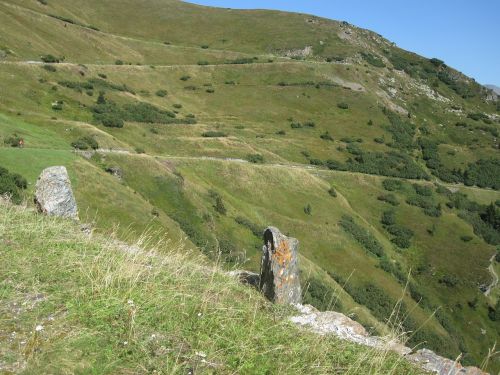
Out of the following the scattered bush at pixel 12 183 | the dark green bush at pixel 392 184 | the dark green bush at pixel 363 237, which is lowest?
the dark green bush at pixel 363 237

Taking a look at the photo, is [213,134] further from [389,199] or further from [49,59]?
[389,199]

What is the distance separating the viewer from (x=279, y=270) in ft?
43.6

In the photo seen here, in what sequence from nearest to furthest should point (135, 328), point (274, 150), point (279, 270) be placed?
point (135, 328) → point (279, 270) → point (274, 150)

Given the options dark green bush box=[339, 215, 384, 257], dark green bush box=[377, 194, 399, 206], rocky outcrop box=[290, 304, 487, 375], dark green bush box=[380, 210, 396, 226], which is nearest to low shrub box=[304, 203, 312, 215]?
dark green bush box=[339, 215, 384, 257]

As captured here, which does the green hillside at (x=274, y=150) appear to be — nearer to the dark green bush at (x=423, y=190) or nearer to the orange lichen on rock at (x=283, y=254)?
the dark green bush at (x=423, y=190)

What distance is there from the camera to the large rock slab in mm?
18703

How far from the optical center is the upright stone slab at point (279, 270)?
1277cm

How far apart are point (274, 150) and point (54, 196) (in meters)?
81.5

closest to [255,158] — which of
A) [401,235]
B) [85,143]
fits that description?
[401,235]

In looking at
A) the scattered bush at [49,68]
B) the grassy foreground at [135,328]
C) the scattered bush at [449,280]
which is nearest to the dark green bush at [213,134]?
the scattered bush at [49,68]

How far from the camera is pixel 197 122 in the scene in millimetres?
104875

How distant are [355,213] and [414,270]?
1391cm

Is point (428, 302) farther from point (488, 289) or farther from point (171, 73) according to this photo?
point (171, 73)

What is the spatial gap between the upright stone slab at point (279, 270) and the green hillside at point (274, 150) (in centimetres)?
102
